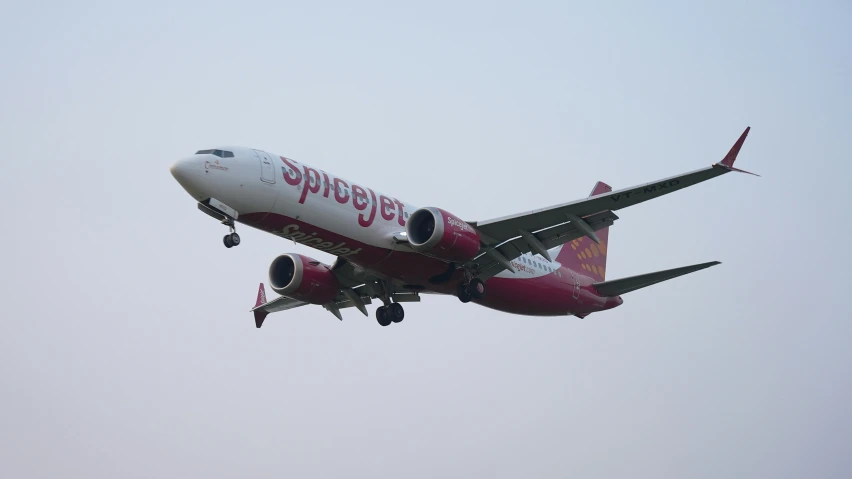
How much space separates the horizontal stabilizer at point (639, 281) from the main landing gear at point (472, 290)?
6156 mm

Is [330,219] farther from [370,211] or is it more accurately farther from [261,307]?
[261,307]

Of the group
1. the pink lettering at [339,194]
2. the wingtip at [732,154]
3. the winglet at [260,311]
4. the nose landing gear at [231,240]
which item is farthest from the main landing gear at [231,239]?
the wingtip at [732,154]

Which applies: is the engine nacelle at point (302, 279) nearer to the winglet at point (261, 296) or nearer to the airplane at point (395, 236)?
the airplane at point (395, 236)

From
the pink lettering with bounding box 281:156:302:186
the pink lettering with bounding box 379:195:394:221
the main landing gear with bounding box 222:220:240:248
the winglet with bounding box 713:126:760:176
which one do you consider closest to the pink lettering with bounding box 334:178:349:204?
the pink lettering with bounding box 281:156:302:186

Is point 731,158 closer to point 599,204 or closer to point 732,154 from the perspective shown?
point 732,154

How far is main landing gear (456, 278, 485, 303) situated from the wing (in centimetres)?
43

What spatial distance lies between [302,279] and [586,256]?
492 inches

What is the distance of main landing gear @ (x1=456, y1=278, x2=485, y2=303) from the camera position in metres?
34.5

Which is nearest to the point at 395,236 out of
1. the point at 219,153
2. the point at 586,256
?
the point at 219,153

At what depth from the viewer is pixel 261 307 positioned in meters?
41.7

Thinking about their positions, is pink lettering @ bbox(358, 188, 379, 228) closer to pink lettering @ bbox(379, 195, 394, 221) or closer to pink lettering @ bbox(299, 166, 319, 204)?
pink lettering @ bbox(379, 195, 394, 221)

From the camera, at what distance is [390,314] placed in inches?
1458

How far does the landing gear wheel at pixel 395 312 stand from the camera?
37.0m

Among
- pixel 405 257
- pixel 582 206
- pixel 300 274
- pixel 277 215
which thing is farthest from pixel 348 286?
pixel 582 206
